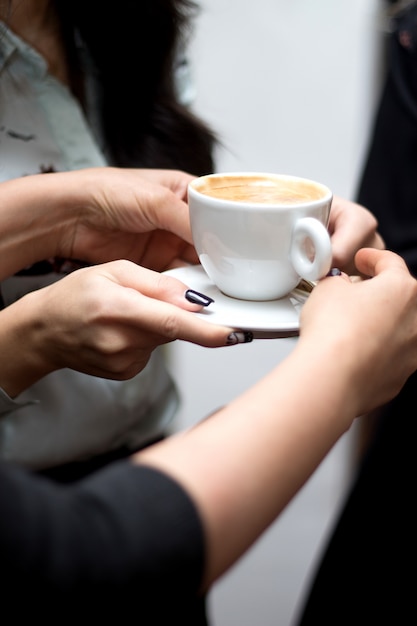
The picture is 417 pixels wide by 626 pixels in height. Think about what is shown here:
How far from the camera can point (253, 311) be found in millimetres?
624

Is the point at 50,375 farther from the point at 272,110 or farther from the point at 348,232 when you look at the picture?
the point at 272,110

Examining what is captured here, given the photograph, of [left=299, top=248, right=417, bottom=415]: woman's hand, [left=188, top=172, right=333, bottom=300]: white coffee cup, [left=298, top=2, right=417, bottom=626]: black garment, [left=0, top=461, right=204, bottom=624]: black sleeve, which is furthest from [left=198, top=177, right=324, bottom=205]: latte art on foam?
[left=298, top=2, right=417, bottom=626]: black garment

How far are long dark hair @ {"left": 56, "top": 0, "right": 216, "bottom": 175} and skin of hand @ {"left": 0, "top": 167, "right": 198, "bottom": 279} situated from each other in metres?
0.19

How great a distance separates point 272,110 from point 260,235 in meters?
1.09

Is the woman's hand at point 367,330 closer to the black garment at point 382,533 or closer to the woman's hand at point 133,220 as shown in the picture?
the woman's hand at point 133,220

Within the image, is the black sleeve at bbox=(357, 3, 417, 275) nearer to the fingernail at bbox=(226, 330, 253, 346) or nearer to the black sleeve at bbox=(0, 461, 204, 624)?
the fingernail at bbox=(226, 330, 253, 346)

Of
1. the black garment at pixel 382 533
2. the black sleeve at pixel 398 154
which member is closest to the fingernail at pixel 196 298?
the black garment at pixel 382 533

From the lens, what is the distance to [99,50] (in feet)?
3.16

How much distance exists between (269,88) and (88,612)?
4.64 ft

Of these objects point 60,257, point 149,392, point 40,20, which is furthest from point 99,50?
point 149,392

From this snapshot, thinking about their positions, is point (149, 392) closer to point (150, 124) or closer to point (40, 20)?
point (150, 124)

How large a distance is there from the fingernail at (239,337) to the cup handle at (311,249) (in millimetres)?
78

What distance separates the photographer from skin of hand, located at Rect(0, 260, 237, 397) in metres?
0.57

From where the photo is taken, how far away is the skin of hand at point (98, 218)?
731mm
